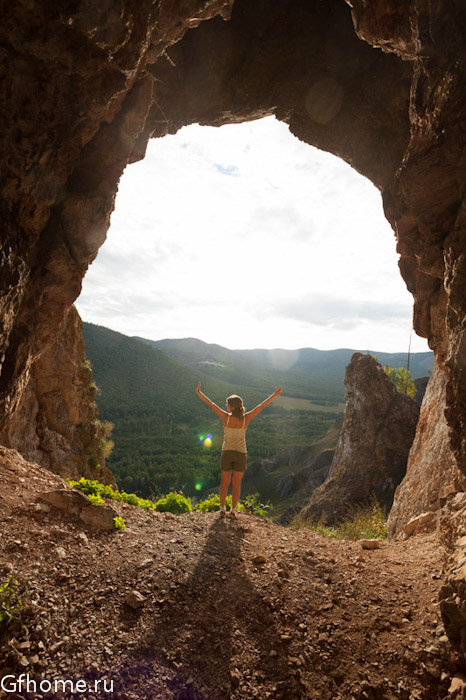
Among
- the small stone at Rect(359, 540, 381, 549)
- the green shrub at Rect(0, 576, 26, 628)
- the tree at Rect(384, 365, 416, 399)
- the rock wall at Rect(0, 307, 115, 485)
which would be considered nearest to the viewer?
the green shrub at Rect(0, 576, 26, 628)

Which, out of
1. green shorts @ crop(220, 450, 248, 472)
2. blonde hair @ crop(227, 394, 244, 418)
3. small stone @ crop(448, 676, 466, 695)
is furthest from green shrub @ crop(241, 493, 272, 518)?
small stone @ crop(448, 676, 466, 695)

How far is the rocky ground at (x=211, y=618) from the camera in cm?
303

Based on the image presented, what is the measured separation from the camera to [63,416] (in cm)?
1262

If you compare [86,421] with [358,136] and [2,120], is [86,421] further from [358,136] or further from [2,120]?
[358,136]

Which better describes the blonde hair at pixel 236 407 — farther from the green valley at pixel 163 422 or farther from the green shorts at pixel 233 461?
the green valley at pixel 163 422

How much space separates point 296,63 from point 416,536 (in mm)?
10893

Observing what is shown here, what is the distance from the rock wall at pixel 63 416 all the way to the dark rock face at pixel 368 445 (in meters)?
11.2

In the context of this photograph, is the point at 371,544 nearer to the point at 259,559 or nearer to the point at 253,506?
the point at 259,559

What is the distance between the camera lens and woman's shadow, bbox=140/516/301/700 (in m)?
3.12

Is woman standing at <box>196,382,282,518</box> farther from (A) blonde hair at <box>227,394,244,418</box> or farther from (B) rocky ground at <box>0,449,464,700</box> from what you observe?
(B) rocky ground at <box>0,449,464,700</box>


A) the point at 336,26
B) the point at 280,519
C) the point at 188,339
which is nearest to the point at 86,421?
the point at 336,26

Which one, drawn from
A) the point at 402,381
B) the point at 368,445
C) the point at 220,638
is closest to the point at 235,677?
the point at 220,638

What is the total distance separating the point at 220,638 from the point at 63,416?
1106 cm

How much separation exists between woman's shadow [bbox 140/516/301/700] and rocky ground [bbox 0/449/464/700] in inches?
0.4
